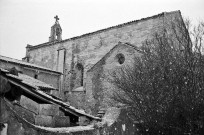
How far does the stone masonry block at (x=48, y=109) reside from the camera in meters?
3.95

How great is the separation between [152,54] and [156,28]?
982 cm

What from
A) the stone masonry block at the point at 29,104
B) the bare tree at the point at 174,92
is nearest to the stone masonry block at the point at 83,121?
the stone masonry block at the point at 29,104

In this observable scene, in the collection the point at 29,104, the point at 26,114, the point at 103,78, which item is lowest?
the point at 26,114

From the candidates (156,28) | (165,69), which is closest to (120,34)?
(156,28)

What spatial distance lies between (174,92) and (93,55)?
15.3m

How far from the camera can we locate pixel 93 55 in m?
21.2

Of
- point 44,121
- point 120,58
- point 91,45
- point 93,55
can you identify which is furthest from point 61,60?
point 44,121

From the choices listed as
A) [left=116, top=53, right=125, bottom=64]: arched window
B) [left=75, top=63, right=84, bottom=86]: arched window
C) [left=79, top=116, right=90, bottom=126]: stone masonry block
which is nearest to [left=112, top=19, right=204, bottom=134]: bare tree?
[left=79, top=116, right=90, bottom=126]: stone masonry block

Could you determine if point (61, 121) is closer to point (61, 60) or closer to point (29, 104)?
point (29, 104)

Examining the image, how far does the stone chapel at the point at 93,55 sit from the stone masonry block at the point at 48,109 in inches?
365

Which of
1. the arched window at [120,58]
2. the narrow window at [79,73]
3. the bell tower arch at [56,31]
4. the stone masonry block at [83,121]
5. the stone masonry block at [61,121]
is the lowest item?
the stone masonry block at [83,121]

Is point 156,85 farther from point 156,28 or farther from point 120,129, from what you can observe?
point 156,28

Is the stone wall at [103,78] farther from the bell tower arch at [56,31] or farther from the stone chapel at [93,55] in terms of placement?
the bell tower arch at [56,31]

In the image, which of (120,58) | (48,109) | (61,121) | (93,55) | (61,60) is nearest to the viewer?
(48,109)
